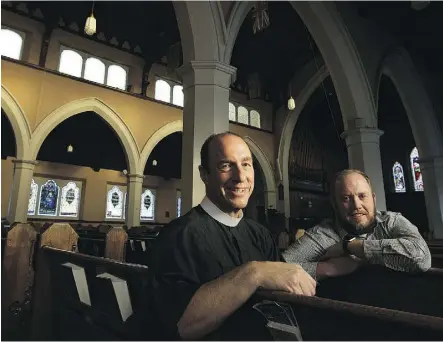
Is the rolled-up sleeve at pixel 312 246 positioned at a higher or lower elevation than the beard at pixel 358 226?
lower

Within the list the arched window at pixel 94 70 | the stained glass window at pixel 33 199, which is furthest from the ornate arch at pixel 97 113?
the stained glass window at pixel 33 199

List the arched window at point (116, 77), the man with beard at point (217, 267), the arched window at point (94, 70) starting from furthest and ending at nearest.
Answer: the arched window at point (116, 77), the arched window at point (94, 70), the man with beard at point (217, 267)

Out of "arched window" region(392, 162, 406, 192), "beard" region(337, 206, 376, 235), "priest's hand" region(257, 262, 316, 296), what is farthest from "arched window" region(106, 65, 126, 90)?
"arched window" region(392, 162, 406, 192)

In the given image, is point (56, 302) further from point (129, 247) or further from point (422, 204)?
point (422, 204)

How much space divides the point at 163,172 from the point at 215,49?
12067 mm

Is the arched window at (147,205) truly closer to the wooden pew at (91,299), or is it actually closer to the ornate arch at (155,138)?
the ornate arch at (155,138)

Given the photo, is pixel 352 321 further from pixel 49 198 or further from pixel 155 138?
pixel 49 198

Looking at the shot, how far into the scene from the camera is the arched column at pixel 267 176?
1503cm

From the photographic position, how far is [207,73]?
4.34 m

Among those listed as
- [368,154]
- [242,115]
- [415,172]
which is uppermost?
[242,115]

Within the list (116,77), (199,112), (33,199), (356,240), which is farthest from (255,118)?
(356,240)

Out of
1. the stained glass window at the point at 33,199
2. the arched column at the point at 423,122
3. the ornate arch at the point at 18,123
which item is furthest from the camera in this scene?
the stained glass window at the point at 33,199

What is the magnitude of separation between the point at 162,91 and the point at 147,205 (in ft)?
21.6

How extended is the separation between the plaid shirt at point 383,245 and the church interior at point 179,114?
0.14m
